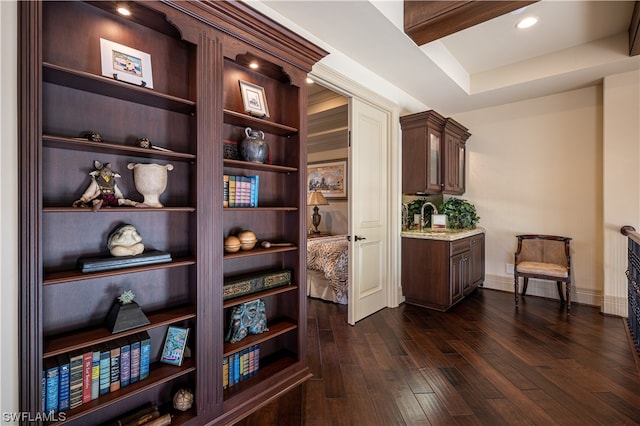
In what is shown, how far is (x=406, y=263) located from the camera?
3.70 meters

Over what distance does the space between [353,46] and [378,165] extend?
4.31ft

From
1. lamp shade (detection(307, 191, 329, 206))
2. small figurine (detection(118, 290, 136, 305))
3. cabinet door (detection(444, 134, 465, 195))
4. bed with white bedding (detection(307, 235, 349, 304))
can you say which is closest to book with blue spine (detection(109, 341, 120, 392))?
small figurine (detection(118, 290, 136, 305))

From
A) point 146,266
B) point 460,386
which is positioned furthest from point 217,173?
point 460,386

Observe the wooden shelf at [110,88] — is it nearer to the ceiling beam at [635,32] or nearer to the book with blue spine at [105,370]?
the book with blue spine at [105,370]

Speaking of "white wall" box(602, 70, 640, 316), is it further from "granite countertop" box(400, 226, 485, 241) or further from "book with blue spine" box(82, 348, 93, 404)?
"book with blue spine" box(82, 348, 93, 404)

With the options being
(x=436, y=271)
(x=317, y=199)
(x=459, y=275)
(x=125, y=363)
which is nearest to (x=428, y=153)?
(x=436, y=271)

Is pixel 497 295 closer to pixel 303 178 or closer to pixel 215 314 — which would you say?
pixel 303 178

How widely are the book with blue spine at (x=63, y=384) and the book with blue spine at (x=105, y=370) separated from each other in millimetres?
123

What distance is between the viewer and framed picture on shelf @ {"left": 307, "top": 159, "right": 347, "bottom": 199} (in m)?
5.32

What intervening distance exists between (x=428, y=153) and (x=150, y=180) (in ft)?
10.3

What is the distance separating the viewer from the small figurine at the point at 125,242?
1407 mm

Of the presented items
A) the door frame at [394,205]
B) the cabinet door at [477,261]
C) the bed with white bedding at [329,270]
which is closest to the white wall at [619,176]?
the cabinet door at [477,261]

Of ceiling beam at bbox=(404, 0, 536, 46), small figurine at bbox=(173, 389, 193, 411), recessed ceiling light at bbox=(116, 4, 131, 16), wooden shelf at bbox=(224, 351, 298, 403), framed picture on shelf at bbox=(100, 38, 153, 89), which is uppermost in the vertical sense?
ceiling beam at bbox=(404, 0, 536, 46)

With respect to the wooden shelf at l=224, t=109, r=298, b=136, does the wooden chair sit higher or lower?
lower
